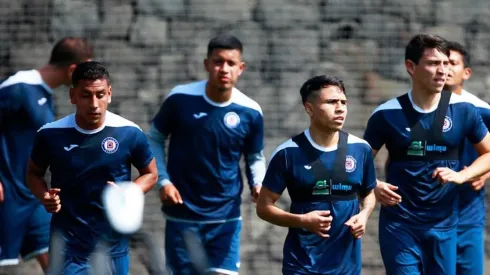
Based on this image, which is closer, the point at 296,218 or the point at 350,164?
the point at 296,218

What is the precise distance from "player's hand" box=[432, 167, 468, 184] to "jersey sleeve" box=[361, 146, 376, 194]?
470 millimetres

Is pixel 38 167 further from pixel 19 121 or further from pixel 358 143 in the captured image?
pixel 358 143

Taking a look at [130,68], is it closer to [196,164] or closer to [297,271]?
[196,164]

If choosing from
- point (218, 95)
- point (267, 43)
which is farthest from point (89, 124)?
point (267, 43)

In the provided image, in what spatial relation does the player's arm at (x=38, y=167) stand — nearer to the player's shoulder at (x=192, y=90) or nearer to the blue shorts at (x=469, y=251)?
the player's shoulder at (x=192, y=90)

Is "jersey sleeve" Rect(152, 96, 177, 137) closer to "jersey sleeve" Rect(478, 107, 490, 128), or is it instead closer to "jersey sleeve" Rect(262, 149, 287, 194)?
"jersey sleeve" Rect(262, 149, 287, 194)

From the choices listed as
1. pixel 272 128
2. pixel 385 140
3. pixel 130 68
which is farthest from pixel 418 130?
pixel 130 68

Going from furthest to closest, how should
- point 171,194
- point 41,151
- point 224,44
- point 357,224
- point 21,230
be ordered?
point 21,230 < point 224,44 < point 171,194 < point 41,151 < point 357,224

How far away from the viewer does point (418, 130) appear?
24.2 feet

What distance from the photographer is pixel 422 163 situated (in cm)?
738

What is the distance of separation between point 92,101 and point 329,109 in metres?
1.41

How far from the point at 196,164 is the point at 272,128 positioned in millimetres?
2336

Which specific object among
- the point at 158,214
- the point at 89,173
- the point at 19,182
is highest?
the point at 89,173

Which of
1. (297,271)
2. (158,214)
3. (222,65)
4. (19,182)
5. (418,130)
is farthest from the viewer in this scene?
(158,214)
